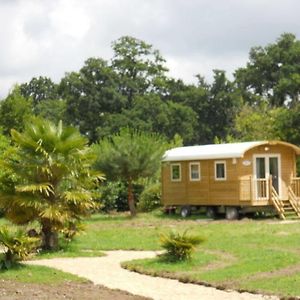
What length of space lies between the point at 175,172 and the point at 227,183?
3.64m

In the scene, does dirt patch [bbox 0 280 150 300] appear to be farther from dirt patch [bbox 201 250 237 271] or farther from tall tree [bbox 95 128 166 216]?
tall tree [bbox 95 128 166 216]

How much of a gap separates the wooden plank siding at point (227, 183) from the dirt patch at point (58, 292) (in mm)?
18078

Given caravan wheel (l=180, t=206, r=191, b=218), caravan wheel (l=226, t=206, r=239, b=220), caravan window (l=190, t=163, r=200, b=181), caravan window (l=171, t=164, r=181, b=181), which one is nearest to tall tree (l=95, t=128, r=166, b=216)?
caravan window (l=190, t=163, r=200, b=181)

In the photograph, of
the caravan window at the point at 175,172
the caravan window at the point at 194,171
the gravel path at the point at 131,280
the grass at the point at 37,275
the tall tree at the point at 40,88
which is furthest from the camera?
the tall tree at the point at 40,88

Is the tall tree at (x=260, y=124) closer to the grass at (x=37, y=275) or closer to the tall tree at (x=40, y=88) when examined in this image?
the grass at (x=37, y=275)

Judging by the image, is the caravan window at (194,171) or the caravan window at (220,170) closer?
the caravan window at (220,170)

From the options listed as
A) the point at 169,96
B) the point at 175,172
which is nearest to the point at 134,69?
the point at 169,96

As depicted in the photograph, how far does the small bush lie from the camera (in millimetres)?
17672

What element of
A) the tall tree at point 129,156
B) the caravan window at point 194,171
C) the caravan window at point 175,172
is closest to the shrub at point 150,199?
the caravan window at point 175,172

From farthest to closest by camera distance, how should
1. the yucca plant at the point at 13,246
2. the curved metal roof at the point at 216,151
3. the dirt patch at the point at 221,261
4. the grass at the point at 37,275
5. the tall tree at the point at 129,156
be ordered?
the curved metal roof at the point at 216,151
the tall tree at the point at 129,156
the dirt patch at the point at 221,261
the yucca plant at the point at 13,246
the grass at the point at 37,275

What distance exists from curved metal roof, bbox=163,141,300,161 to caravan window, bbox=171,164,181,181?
1.43 ft

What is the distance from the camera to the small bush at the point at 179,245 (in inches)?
696

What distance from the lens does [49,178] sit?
2000cm

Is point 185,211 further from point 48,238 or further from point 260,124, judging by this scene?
point 260,124
